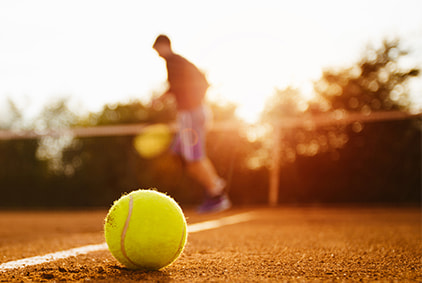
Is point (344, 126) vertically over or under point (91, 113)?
under

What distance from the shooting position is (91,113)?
14.7 meters

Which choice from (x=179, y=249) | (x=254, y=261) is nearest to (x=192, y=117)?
(x=254, y=261)

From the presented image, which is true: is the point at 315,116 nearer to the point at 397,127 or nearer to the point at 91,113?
the point at 397,127

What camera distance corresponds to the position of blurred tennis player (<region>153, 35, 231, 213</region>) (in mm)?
4727

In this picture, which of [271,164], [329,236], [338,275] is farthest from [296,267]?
[271,164]

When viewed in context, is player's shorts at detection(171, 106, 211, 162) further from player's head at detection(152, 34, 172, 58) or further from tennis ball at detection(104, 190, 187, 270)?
tennis ball at detection(104, 190, 187, 270)

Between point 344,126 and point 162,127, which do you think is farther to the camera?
point 162,127

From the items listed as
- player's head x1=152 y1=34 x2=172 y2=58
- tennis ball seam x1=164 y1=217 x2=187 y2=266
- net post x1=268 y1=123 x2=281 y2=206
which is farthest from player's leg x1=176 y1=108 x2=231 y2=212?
net post x1=268 y1=123 x2=281 y2=206

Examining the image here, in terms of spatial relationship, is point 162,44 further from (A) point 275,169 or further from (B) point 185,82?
(A) point 275,169

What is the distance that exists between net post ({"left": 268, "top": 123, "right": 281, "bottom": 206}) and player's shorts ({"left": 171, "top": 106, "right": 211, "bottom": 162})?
4325 millimetres

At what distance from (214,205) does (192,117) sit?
38.9 inches

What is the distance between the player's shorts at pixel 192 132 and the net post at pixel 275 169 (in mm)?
4325

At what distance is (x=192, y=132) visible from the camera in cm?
493

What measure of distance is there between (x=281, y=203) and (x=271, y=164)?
89 centimetres
